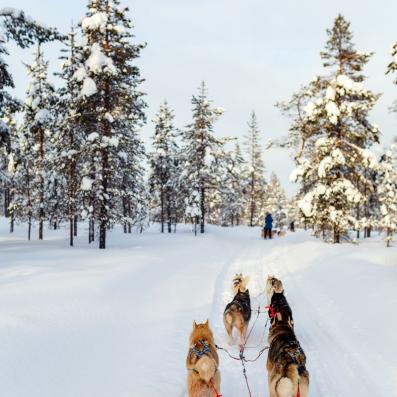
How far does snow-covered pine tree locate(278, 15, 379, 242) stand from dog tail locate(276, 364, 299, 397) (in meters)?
17.1

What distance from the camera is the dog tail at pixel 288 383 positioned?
4281 mm

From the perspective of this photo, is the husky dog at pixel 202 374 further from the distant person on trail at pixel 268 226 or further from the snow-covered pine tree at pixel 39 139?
the distant person on trail at pixel 268 226

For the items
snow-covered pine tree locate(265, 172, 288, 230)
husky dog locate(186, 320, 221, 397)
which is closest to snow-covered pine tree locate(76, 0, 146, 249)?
husky dog locate(186, 320, 221, 397)

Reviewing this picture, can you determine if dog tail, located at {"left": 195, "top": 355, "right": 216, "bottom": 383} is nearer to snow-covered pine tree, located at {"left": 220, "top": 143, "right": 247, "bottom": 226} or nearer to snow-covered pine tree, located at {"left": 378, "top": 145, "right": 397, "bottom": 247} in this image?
snow-covered pine tree, located at {"left": 378, "top": 145, "right": 397, "bottom": 247}

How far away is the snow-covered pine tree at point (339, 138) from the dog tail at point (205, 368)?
1723 cm

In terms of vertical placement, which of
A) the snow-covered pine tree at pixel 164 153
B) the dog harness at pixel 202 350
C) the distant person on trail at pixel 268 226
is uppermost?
the snow-covered pine tree at pixel 164 153

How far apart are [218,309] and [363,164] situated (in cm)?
1490

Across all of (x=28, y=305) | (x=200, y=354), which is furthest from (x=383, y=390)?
(x=28, y=305)

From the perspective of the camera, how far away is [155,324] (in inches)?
344

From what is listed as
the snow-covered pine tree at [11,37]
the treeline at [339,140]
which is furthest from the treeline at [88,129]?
the treeline at [339,140]

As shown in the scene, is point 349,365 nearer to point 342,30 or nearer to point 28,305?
point 28,305

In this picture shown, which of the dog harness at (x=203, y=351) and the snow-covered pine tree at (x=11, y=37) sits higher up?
the snow-covered pine tree at (x=11, y=37)

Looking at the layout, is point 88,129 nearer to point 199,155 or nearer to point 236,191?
point 199,155

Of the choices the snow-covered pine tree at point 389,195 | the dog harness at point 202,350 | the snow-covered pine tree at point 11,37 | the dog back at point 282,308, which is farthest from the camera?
the snow-covered pine tree at point 389,195
